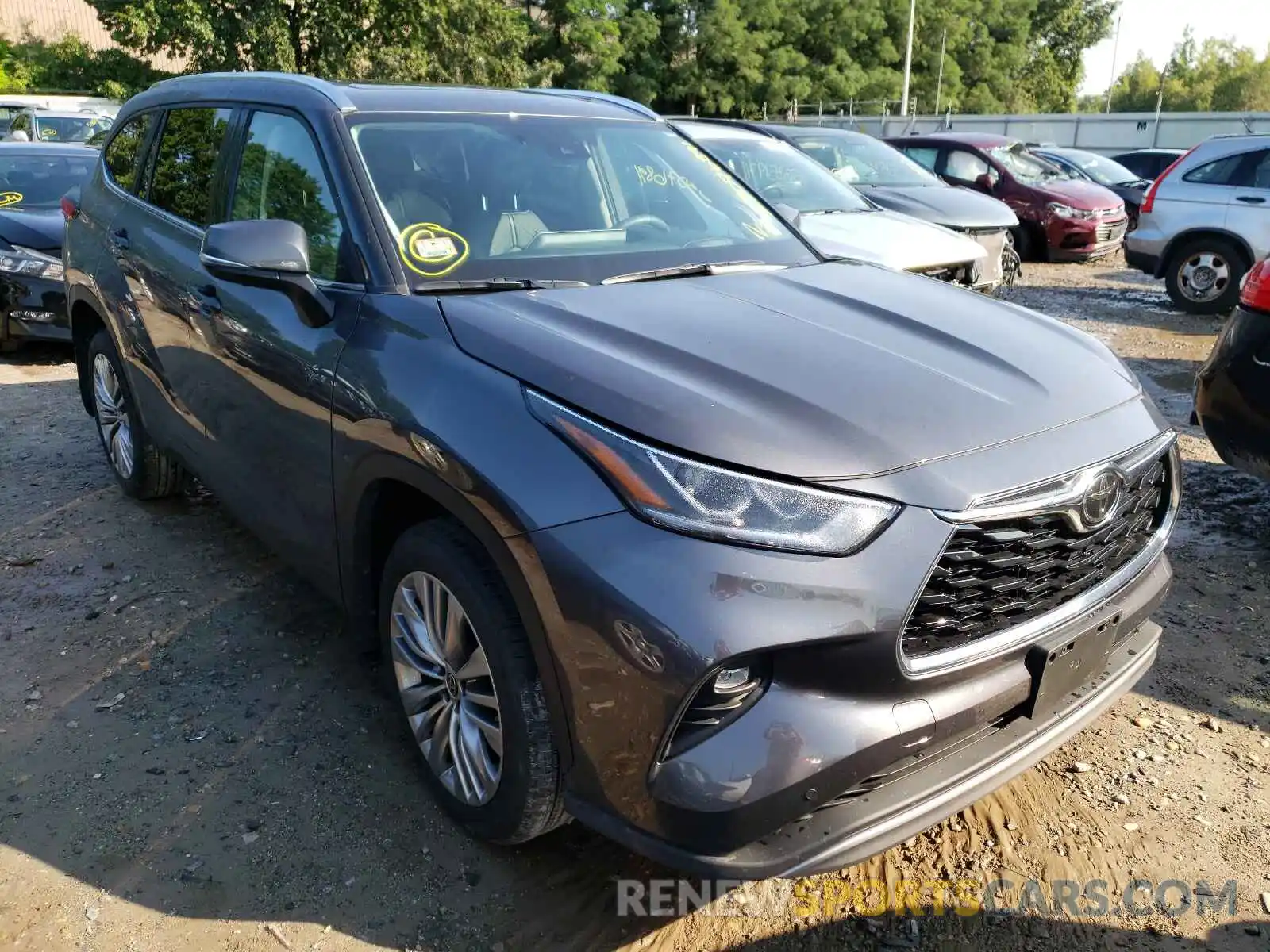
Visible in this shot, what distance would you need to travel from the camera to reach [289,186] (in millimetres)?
3072

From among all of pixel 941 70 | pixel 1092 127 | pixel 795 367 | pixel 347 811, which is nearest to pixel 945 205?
pixel 795 367

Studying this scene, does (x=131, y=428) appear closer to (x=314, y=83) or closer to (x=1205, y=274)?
(x=314, y=83)

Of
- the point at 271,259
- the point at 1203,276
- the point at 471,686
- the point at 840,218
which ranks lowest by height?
the point at 1203,276

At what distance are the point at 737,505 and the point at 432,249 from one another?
4.26ft

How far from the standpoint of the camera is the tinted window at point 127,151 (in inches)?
170

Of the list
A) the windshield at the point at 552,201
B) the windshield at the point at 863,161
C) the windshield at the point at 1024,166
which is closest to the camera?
the windshield at the point at 552,201

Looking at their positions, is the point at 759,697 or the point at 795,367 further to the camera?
the point at 795,367

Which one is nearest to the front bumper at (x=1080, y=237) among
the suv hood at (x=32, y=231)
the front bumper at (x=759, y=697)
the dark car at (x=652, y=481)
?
the dark car at (x=652, y=481)

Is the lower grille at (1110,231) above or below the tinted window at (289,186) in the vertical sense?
below

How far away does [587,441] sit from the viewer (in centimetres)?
202

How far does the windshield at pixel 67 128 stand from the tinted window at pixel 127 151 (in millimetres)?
10966

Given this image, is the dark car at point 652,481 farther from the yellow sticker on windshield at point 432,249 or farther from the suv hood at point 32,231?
the suv hood at point 32,231

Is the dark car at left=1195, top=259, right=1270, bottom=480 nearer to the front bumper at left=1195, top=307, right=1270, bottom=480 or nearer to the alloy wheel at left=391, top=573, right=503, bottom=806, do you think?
the front bumper at left=1195, top=307, right=1270, bottom=480

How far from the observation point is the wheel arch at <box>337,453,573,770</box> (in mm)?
2043
